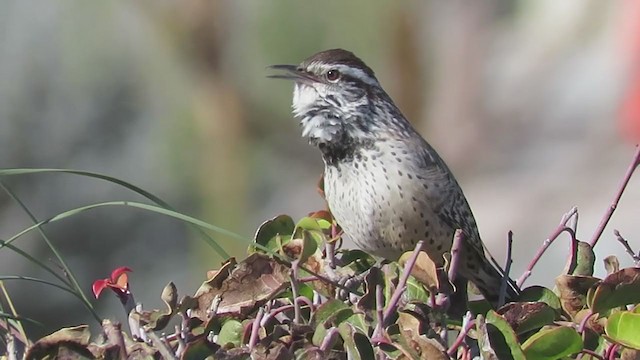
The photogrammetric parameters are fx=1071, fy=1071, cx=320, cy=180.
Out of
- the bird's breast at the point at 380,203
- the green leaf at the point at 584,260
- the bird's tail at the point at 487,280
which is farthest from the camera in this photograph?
the bird's breast at the point at 380,203

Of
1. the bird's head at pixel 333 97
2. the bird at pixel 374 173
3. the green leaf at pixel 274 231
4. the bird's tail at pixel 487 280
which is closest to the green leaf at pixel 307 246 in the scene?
the green leaf at pixel 274 231

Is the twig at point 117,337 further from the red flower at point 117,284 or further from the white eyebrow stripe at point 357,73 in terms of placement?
the white eyebrow stripe at point 357,73

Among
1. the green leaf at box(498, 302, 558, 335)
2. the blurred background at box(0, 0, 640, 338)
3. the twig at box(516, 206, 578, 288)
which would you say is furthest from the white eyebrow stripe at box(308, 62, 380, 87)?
the blurred background at box(0, 0, 640, 338)

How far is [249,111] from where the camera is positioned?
6.07 metres

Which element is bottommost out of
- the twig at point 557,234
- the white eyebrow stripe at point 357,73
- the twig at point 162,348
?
the twig at point 162,348

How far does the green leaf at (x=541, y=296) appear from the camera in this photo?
5.34 ft

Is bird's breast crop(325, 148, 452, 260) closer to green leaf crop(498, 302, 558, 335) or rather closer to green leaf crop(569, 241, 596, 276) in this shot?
green leaf crop(569, 241, 596, 276)

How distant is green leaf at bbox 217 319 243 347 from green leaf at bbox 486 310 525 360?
36 centimetres

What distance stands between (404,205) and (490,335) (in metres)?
1.35

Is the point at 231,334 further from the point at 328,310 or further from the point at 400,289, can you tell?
the point at 400,289

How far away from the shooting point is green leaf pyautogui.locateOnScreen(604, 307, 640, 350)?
54.4 inches

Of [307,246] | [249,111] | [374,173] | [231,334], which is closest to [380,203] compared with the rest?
[374,173]

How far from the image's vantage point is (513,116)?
626 centimetres

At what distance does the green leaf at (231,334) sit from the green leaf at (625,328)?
1.67 ft
